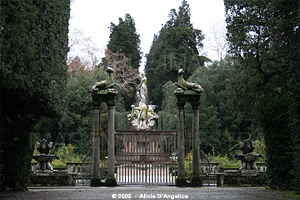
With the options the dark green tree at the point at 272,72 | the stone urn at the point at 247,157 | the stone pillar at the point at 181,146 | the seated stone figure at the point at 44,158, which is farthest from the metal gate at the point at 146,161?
the dark green tree at the point at 272,72

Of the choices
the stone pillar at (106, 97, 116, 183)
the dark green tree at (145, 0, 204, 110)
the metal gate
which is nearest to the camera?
the stone pillar at (106, 97, 116, 183)

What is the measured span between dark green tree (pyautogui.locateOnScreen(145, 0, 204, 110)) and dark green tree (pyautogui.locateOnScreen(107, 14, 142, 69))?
2.37 metres

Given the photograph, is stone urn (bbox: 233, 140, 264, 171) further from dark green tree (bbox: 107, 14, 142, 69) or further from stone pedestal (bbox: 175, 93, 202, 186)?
dark green tree (bbox: 107, 14, 142, 69)

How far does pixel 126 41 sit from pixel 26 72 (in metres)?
39.7

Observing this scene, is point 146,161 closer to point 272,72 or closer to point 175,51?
point 272,72

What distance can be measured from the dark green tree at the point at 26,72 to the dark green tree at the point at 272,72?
5872 millimetres

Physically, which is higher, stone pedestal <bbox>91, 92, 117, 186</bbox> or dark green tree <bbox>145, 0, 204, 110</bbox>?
dark green tree <bbox>145, 0, 204, 110</bbox>

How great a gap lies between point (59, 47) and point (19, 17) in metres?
2.71

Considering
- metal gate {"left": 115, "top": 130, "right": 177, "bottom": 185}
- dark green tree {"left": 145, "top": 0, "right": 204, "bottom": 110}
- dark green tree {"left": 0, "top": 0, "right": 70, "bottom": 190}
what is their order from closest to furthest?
dark green tree {"left": 0, "top": 0, "right": 70, "bottom": 190}
metal gate {"left": 115, "top": 130, "right": 177, "bottom": 185}
dark green tree {"left": 145, "top": 0, "right": 204, "bottom": 110}

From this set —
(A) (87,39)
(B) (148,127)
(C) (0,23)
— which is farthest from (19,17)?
(A) (87,39)

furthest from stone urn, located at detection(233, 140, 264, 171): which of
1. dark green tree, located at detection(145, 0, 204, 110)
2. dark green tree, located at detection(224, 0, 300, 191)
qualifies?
dark green tree, located at detection(145, 0, 204, 110)

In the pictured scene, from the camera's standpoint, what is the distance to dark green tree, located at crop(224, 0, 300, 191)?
1002 centimetres

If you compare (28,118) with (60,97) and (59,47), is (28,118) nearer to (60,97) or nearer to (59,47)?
(60,97)

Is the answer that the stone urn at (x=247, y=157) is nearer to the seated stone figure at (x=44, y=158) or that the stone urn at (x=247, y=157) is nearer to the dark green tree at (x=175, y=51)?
the seated stone figure at (x=44, y=158)
